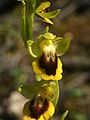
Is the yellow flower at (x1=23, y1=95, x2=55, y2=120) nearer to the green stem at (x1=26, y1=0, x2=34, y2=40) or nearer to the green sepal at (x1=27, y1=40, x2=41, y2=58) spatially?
the green sepal at (x1=27, y1=40, x2=41, y2=58)

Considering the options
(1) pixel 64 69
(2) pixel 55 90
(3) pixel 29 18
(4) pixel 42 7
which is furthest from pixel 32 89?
(1) pixel 64 69

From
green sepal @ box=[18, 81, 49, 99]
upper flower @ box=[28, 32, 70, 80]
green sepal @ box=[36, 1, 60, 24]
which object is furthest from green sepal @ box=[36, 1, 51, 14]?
green sepal @ box=[18, 81, 49, 99]

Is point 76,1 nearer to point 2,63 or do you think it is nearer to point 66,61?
point 66,61

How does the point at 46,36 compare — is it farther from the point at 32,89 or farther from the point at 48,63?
the point at 32,89

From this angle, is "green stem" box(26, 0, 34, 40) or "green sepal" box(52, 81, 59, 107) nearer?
"green stem" box(26, 0, 34, 40)

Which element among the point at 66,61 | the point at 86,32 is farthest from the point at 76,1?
the point at 66,61

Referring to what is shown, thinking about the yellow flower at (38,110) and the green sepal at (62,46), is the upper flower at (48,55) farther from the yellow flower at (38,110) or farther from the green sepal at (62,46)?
the yellow flower at (38,110)
